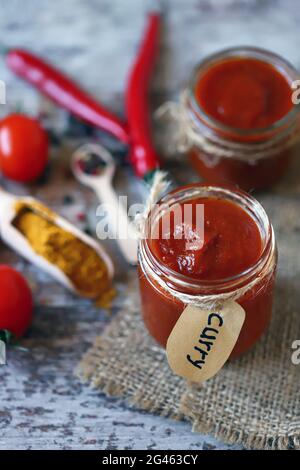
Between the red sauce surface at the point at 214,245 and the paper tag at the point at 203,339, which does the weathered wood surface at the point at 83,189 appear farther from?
the red sauce surface at the point at 214,245

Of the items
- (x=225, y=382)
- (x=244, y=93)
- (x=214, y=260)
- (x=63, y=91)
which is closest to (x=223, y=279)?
(x=214, y=260)

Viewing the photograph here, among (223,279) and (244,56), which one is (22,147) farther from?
(223,279)

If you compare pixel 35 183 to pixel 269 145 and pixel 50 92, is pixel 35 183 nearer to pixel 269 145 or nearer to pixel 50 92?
pixel 50 92

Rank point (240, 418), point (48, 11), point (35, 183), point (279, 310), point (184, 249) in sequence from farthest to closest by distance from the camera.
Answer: point (48, 11)
point (35, 183)
point (279, 310)
point (240, 418)
point (184, 249)

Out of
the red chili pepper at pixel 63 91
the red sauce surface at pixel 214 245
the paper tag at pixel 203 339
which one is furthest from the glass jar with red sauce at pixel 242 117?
the paper tag at pixel 203 339

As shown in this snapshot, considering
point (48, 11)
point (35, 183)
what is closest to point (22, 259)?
point (35, 183)

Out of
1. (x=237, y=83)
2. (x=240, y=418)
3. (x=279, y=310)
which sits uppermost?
(x=237, y=83)

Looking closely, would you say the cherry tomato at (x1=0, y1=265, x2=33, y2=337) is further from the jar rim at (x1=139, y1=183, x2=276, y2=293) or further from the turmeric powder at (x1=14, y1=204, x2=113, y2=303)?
the jar rim at (x1=139, y1=183, x2=276, y2=293)
